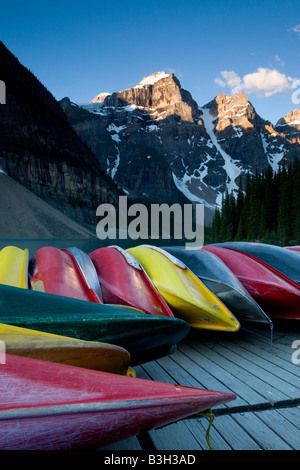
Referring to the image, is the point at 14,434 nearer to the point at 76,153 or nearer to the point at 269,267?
the point at 269,267

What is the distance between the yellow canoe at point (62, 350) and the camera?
1.56 metres

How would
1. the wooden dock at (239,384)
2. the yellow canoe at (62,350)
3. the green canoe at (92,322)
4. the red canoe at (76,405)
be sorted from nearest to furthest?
the red canoe at (76,405)
the yellow canoe at (62,350)
the wooden dock at (239,384)
the green canoe at (92,322)

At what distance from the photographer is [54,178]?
227ft

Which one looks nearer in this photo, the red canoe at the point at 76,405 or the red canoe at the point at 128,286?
the red canoe at the point at 76,405

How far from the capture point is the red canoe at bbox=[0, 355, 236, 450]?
1.09m

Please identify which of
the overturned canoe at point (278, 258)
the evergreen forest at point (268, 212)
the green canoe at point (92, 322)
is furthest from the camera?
the evergreen forest at point (268, 212)

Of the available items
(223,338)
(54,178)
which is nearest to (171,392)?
(223,338)

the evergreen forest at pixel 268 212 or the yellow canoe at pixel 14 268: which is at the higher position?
the evergreen forest at pixel 268 212

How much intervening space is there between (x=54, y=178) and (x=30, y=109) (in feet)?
69.7

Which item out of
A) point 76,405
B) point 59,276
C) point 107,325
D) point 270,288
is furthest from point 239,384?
point 59,276

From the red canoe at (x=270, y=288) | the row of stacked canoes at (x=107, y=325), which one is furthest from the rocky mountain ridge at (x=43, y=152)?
the red canoe at (x=270, y=288)

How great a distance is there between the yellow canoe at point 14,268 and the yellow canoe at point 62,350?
1.80 m

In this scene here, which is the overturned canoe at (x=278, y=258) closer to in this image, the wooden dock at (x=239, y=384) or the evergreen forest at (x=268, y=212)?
the wooden dock at (x=239, y=384)

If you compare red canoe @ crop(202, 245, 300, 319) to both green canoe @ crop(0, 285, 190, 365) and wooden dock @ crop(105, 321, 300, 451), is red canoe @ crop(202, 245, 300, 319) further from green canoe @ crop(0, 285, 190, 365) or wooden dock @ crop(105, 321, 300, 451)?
green canoe @ crop(0, 285, 190, 365)
